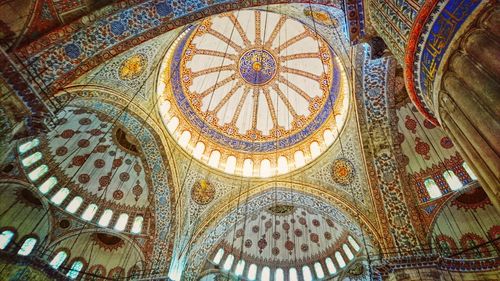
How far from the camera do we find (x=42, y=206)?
958 centimetres

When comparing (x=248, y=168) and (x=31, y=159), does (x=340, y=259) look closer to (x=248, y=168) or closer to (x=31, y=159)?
(x=248, y=168)

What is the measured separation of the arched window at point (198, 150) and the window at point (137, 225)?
3.16 m

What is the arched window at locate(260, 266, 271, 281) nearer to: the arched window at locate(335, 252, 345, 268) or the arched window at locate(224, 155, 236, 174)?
the arched window at locate(335, 252, 345, 268)

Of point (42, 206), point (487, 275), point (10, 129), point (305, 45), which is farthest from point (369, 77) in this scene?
point (42, 206)

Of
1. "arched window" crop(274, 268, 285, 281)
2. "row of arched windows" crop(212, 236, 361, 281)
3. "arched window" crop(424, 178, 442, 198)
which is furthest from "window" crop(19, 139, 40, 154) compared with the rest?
"arched window" crop(424, 178, 442, 198)

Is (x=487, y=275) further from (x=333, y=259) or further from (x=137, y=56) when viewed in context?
(x=137, y=56)

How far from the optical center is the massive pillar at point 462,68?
254cm

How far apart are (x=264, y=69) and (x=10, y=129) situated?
31.8 feet

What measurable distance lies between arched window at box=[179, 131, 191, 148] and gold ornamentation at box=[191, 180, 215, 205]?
1.60 metres

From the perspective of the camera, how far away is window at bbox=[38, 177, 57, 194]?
9328mm

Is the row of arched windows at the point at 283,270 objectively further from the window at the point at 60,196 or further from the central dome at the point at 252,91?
the window at the point at 60,196

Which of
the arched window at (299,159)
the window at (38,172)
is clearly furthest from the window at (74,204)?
the arched window at (299,159)

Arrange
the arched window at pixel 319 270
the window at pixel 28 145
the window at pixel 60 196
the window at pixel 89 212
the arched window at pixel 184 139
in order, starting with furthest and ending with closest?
the arched window at pixel 319 270 → the arched window at pixel 184 139 → the window at pixel 89 212 → the window at pixel 60 196 → the window at pixel 28 145

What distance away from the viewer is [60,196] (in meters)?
9.70
